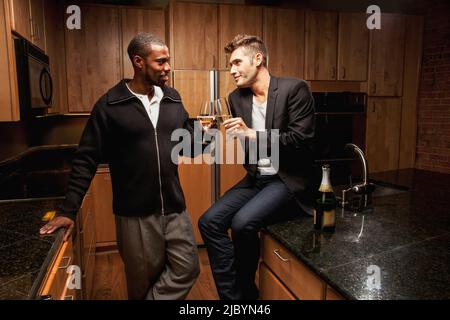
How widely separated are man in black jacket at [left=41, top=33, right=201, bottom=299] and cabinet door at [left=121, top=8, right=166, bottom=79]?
201cm

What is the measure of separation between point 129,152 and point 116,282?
1604 millimetres

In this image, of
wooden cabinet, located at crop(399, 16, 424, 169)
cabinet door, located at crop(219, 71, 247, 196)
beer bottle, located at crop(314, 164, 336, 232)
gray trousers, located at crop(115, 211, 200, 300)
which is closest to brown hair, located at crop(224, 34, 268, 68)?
beer bottle, located at crop(314, 164, 336, 232)

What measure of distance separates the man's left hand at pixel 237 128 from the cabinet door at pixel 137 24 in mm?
2348

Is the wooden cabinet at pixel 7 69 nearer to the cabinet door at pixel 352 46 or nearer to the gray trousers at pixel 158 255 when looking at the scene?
the gray trousers at pixel 158 255

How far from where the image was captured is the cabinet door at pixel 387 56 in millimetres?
4160

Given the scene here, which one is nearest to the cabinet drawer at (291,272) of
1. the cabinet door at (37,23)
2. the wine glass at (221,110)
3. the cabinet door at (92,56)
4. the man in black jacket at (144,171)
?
the man in black jacket at (144,171)

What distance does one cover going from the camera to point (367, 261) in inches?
50.9

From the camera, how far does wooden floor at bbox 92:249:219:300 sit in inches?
109

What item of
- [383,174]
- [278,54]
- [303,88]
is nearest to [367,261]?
[303,88]

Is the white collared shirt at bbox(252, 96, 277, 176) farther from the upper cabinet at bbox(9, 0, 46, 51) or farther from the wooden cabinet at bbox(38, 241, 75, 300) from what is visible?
the upper cabinet at bbox(9, 0, 46, 51)

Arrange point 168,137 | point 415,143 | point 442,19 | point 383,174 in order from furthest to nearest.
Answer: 1. point 415,143
2. point 442,19
3. point 383,174
4. point 168,137

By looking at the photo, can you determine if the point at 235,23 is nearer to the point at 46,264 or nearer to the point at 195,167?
the point at 195,167
